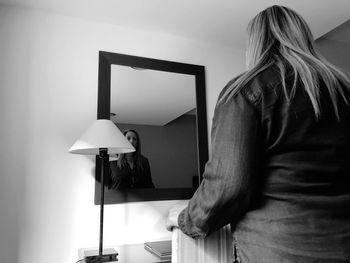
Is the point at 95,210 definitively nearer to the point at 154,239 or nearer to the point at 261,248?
the point at 154,239

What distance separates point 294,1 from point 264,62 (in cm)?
133

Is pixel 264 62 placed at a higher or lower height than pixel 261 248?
higher

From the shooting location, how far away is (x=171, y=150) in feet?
6.72

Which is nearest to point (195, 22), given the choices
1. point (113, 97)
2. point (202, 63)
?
point (202, 63)

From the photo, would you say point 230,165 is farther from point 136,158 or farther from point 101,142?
point 136,158

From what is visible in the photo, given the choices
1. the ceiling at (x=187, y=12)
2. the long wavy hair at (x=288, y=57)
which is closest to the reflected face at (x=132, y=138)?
the ceiling at (x=187, y=12)

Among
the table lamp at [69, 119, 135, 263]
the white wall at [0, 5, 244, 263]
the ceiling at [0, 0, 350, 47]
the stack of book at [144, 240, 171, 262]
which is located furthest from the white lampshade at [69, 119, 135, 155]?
the ceiling at [0, 0, 350, 47]

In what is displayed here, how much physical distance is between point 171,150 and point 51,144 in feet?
2.55

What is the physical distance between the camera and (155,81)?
2102 mm

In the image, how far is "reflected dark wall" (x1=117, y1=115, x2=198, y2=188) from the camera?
1981 mm

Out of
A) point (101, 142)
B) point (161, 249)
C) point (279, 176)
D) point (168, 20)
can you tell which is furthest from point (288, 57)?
point (168, 20)

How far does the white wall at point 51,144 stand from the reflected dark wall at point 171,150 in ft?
0.62

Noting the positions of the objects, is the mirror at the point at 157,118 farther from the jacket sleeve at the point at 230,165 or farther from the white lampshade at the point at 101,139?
the jacket sleeve at the point at 230,165

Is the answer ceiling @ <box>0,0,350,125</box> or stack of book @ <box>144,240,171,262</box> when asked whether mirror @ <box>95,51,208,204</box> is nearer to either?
ceiling @ <box>0,0,350,125</box>
